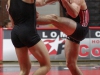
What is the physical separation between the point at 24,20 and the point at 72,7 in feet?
2.26

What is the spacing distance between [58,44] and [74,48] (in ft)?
11.4

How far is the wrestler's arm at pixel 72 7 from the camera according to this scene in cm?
446

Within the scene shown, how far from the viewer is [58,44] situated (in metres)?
8.64

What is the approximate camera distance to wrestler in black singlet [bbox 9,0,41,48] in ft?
14.1

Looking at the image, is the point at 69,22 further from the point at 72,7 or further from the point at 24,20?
the point at 24,20

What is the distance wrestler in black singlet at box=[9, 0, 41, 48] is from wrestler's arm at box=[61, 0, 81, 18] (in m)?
0.44

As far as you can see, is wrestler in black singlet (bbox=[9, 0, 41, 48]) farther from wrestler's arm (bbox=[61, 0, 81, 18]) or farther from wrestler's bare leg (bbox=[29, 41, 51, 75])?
wrestler's arm (bbox=[61, 0, 81, 18])

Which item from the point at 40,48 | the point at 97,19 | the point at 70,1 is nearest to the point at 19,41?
the point at 40,48

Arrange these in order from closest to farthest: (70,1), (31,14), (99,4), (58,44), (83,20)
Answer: (31,14) < (70,1) < (83,20) < (58,44) < (99,4)

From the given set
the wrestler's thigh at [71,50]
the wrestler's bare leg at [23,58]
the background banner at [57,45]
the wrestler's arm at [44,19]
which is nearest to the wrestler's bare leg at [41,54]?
the wrestler's bare leg at [23,58]

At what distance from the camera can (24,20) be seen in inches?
171

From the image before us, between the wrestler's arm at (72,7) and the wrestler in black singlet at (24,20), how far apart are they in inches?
17.5

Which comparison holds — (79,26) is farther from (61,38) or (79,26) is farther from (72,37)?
(61,38)

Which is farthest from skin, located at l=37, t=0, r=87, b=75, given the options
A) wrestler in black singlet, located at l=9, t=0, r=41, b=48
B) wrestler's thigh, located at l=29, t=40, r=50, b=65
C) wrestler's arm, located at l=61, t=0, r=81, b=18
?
wrestler's thigh, located at l=29, t=40, r=50, b=65
